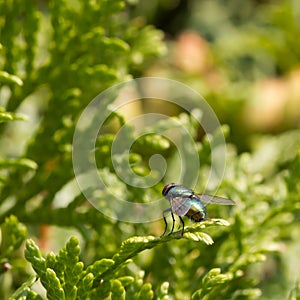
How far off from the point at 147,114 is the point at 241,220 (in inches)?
51.3

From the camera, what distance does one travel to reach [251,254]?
54.4 inches

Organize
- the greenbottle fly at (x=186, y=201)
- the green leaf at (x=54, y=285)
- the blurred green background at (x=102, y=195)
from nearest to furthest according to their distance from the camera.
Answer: the green leaf at (x=54, y=285) < the greenbottle fly at (x=186, y=201) < the blurred green background at (x=102, y=195)

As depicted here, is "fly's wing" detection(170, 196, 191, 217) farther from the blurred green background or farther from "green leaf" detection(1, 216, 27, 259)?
"green leaf" detection(1, 216, 27, 259)

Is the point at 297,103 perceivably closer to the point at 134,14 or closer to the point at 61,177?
the point at 134,14

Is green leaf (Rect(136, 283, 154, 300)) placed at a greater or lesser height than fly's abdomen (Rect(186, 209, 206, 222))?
lesser

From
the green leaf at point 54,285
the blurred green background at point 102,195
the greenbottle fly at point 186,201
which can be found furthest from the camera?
the blurred green background at point 102,195

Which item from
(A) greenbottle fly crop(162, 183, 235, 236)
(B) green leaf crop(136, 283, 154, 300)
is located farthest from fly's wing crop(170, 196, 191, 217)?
(B) green leaf crop(136, 283, 154, 300)

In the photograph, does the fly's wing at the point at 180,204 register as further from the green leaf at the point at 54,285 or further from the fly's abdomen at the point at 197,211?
the green leaf at the point at 54,285

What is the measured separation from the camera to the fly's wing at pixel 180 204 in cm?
115

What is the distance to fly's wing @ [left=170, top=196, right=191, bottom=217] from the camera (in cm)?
115

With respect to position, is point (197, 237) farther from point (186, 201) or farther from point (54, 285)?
point (54, 285)

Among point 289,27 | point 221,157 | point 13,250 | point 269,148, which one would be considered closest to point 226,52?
point 289,27

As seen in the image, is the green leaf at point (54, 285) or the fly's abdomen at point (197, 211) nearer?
the green leaf at point (54, 285)

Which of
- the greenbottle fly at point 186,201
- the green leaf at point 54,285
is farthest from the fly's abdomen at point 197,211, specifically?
the green leaf at point 54,285
